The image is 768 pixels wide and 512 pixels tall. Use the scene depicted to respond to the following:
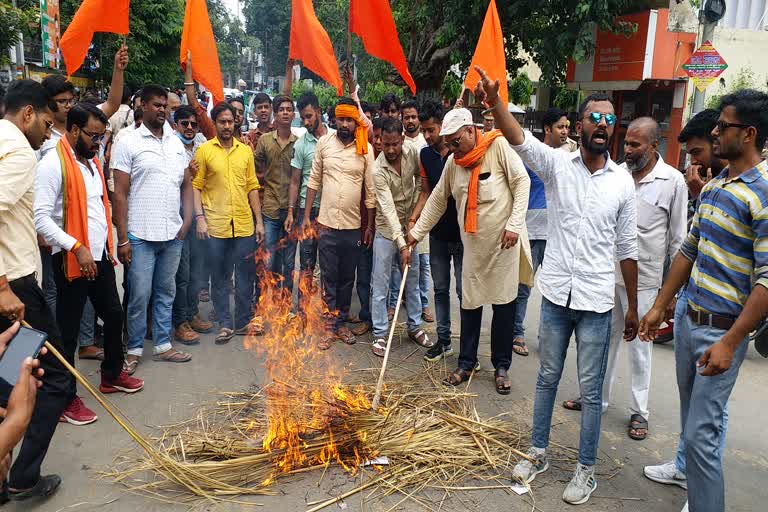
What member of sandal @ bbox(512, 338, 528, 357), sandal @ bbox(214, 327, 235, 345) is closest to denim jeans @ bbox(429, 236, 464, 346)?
sandal @ bbox(512, 338, 528, 357)

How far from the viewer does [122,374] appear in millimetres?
4855

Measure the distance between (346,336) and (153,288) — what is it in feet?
6.39

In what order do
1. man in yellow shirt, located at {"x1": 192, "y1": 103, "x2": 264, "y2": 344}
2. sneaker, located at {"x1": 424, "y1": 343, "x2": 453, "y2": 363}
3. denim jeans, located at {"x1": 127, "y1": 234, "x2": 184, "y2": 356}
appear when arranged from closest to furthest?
denim jeans, located at {"x1": 127, "y1": 234, "x2": 184, "y2": 356}
sneaker, located at {"x1": 424, "y1": 343, "x2": 453, "y2": 363}
man in yellow shirt, located at {"x1": 192, "y1": 103, "x2": 264, "y2": 344}

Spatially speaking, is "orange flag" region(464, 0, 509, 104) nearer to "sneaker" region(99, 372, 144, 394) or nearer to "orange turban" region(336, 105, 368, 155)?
"orange turban" region(336, 105, 368, 155)

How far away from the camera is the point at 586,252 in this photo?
358 cm

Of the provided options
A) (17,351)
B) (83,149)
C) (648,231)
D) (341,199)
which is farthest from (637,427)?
(83,149)

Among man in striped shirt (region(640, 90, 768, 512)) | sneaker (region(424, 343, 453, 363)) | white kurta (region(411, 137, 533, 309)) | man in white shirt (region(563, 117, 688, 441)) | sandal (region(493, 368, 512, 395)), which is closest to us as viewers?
man in striped shirt (region(640, 90, 768, 512))

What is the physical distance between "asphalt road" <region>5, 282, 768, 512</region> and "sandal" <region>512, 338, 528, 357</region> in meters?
0.10

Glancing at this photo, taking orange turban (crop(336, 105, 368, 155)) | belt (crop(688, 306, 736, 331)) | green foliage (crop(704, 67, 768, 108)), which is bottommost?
belt (crop(688, 306, 736, 331))

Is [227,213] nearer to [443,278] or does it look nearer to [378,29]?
Result: [443,278]

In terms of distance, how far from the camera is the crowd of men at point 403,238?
2953 mm

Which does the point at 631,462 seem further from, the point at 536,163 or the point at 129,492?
the point at 129,492

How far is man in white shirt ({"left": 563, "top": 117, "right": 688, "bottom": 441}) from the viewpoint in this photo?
4.31 m

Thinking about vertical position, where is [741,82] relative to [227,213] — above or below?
above
